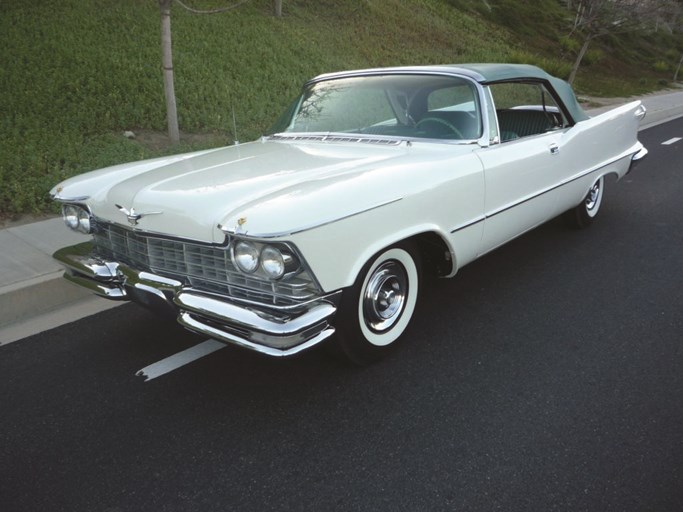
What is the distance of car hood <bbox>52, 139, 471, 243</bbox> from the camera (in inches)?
91.3

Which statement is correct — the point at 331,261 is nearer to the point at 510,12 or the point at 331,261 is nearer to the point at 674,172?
the point at 674,172

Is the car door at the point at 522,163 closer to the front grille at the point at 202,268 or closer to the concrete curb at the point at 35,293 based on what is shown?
the front grille at the point at 202,268

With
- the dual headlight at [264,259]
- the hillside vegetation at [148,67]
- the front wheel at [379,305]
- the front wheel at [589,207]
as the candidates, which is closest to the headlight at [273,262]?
the dual headlight at [264,259]

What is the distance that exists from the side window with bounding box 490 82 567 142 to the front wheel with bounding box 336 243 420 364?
1572 millimetres

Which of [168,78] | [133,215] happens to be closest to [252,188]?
[133,215]

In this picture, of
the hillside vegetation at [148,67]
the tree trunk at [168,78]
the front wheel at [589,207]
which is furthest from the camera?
the tree trunk at [168,78]

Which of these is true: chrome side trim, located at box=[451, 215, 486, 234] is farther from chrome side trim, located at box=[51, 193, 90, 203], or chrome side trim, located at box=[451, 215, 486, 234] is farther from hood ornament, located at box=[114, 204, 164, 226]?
chrome side trim, located at box=[51, 193, 90, 203]

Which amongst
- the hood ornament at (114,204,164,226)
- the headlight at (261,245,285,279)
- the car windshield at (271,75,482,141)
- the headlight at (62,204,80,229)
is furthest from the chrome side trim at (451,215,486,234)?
the headlight at (62,204,80,229)

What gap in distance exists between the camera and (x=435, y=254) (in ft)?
10.5

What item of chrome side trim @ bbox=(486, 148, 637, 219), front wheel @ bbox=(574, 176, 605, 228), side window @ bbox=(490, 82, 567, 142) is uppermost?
side window @ bbox=(490, 82, 567, 142)

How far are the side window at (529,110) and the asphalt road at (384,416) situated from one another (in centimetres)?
128

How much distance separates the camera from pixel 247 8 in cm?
1423

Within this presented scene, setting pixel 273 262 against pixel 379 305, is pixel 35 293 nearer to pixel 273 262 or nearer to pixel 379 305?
pixel 273 262

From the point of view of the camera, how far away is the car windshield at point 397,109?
3400 millimetres
